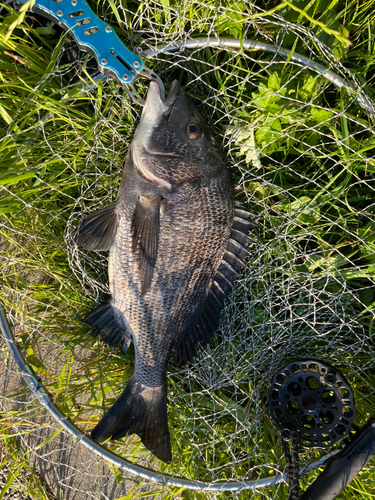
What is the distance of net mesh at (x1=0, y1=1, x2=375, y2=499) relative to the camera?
7.16ft

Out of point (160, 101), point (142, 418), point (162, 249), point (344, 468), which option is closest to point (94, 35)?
point (160, 101)

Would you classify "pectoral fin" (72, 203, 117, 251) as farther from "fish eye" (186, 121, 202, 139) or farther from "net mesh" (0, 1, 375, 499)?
"fish eye" (186, 121, 202, 139)

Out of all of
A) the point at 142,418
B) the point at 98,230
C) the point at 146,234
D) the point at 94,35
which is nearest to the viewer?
the point at 94,35

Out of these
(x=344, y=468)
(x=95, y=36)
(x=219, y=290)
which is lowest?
(x=344, y=468)

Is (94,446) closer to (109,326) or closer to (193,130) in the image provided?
(109,326)

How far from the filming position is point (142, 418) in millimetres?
2377

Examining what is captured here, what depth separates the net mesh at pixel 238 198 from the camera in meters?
2.18

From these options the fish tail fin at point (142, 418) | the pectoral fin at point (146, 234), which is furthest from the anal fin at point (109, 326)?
the pectoral fin at point (146, 234)

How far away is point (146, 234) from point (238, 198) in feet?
2.52

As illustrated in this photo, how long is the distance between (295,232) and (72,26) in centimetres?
193

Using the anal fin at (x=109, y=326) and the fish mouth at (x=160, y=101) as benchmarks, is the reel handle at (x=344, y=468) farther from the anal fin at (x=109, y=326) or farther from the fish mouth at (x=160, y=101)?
the fish mouth at (x=160, y=101)

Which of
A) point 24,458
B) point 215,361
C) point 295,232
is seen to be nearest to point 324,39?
point 295,232

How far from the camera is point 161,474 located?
2.30 m

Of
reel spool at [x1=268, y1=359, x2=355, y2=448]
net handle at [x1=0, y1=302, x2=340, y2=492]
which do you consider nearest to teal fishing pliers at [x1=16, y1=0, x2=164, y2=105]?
net handle at [x1=0, y1=302, x2=340, y2=492]
